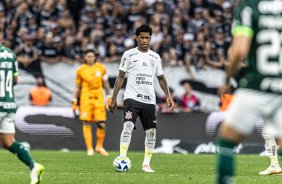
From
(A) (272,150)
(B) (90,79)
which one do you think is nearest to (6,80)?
(A) (272,150)

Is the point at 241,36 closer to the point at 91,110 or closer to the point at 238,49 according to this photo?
the point at 238,49

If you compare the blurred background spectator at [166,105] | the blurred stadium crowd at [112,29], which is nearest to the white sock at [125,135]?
the blurred background spectator at [166,105]

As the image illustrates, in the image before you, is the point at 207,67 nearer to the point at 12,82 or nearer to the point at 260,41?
the point at 12,82

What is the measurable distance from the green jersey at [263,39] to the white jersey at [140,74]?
5154 millimetres

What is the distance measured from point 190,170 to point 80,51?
956cm

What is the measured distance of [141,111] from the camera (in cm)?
1073

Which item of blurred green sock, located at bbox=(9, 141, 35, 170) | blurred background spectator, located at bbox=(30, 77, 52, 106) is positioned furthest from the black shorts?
blurred background spectator, located at bbox=(30, 77, 52, 106)

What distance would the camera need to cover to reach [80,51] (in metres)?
19.8

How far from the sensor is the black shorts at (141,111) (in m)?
10.6

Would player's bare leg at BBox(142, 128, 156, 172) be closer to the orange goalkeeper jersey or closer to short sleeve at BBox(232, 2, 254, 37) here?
the orange goalkeeper jersey

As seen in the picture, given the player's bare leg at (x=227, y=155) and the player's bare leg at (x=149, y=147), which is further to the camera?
the player's bare leg at (x=149, y=147)

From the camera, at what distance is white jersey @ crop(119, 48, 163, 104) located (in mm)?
10742

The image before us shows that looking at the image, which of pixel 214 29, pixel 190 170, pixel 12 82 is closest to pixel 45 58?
pixel 214 29

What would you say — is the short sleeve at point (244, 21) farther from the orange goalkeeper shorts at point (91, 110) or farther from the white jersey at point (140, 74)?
the orange goalkeeper shorts at point (91, 110)
